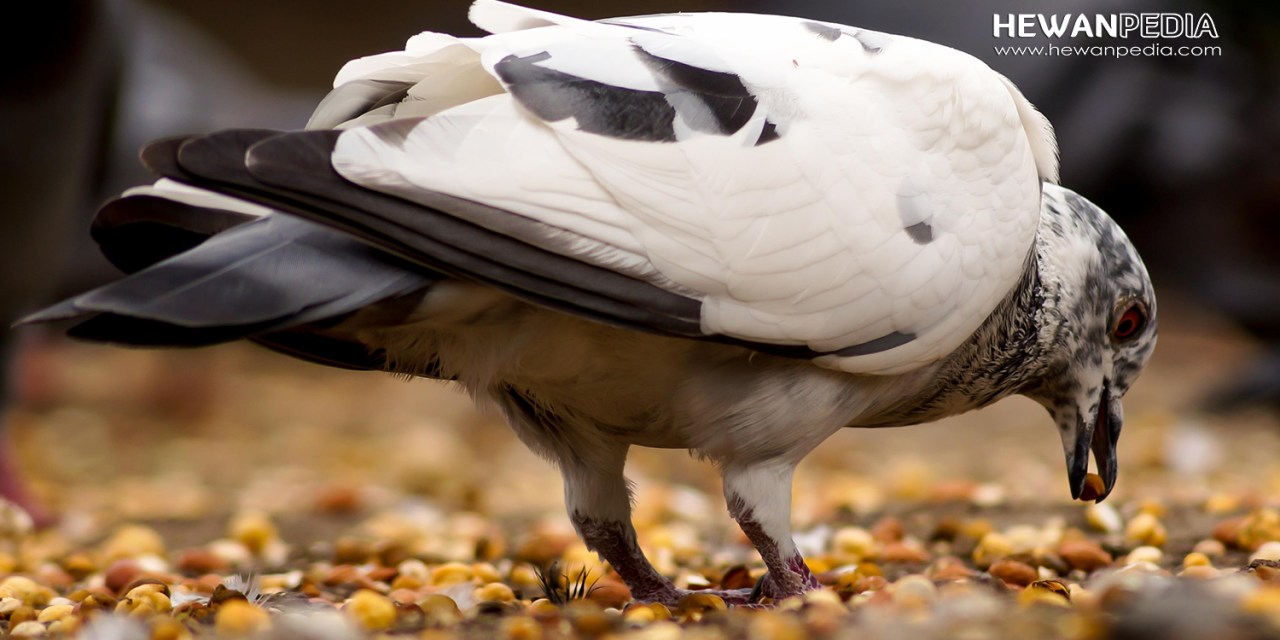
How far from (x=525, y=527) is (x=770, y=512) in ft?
6.19

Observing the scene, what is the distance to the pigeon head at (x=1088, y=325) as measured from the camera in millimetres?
2955

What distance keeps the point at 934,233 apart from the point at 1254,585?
31.7 inches

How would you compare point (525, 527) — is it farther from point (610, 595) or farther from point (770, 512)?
point (770, 512)

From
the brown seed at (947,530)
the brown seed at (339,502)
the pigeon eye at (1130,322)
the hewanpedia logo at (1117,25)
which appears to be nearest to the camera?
the pigeon eye at (1130,322)

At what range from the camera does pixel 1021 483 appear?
525 cm

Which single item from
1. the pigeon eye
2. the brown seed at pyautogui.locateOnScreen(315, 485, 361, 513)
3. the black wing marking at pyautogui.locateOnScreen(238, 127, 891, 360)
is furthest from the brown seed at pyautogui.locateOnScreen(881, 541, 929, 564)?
the brown seed at pyautogui.locateOnScreen(315, 485, 361, 513)

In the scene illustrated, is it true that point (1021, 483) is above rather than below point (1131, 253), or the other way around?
below

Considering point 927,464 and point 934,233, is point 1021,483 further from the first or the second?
point 934,233

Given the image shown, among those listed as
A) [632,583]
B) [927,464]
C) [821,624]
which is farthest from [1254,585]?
[927,464]

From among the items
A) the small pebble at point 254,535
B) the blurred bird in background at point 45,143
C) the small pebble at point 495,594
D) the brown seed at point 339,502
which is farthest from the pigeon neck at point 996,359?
the blurred bird in background at point 45,143

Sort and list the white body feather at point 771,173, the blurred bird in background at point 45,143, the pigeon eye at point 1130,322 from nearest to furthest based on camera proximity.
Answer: the white body feather at point 771,173, the pigeon eye at point 1130,322, the blurred bird in background at point 45,143

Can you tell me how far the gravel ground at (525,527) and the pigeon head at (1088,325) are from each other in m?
0.28

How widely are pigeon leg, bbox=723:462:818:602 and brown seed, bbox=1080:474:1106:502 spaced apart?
0.89m

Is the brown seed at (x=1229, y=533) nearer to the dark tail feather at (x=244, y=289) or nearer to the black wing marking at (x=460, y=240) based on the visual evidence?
the black wing marking at (x=460, y=240)
